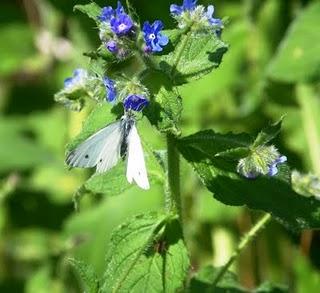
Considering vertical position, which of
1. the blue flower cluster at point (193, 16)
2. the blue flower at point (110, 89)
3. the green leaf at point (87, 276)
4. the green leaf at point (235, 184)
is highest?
the blue flower cluster at point (193, 16)

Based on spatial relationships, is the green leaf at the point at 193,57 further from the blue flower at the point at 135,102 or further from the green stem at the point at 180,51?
the blue flower at the point at 135,102

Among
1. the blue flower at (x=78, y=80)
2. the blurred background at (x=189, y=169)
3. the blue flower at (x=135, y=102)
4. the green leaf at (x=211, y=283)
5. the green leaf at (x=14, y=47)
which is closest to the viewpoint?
the blue flower at (x=135, y=102)

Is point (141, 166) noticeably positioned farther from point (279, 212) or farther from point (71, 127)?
point (71, 127)

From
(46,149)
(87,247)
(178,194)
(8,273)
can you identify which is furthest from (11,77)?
(178,194)

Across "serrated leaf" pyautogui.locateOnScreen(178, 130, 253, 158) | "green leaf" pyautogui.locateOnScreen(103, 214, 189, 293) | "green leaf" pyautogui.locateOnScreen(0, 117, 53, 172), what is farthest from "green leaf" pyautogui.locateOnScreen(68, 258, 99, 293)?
"green leaf" pyautogui.locateOnScreen(0, 117, 53, 172)

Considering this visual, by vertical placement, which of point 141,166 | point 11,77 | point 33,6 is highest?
point 33,6

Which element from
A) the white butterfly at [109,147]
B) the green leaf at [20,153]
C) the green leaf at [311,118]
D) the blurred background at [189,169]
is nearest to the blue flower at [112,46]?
the white butterfly at [109,147]

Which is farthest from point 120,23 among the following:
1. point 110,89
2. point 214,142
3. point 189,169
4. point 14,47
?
point 14,47
